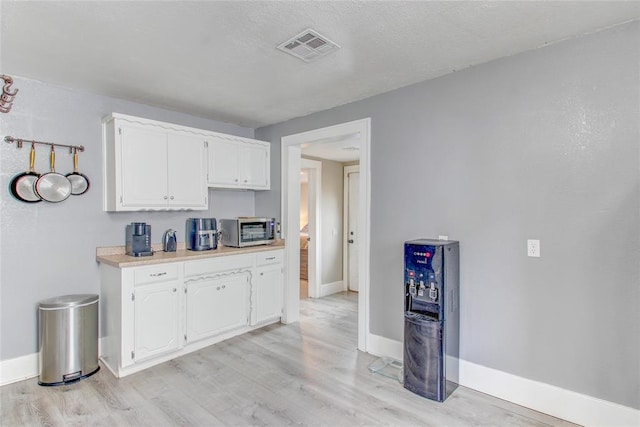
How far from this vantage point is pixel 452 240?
2770 millimetres

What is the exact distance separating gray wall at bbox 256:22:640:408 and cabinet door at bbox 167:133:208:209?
2.08m

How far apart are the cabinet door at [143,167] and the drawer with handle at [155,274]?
629 mm

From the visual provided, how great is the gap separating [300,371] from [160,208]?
2026 millimetres

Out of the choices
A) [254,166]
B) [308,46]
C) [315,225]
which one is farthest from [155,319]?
[315,225]

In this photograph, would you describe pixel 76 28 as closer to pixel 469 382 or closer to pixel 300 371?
pixel 300 371

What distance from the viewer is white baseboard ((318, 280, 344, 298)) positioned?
18.6 feet

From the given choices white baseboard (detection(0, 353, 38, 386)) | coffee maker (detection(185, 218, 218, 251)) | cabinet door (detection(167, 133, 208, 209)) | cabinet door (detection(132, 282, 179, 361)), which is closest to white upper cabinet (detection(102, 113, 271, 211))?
cabinet door (detection(167, 133, 208, 209))

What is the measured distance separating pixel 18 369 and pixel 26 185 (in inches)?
58.9

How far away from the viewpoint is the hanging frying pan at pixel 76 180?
119 inches

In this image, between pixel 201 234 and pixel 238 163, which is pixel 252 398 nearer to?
pixel 201 234

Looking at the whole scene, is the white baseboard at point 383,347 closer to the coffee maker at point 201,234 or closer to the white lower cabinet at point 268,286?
the white lower cabinet at point 268,286

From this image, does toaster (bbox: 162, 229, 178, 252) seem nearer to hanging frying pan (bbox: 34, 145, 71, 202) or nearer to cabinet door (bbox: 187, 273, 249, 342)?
cabinet door (bbox: 187, 273, 249, 342)

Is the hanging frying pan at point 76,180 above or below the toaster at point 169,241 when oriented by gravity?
above

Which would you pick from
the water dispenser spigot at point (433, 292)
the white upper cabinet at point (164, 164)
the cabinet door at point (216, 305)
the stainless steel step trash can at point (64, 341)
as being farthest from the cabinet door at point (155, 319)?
the water dispenser spigot at point (433, 292)
